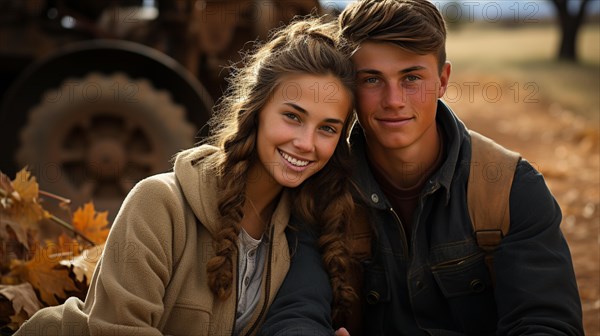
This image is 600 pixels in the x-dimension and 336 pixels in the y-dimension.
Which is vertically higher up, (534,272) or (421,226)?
(421,226)

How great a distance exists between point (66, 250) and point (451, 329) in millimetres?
1649

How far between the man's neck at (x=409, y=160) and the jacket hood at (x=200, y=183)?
67cm

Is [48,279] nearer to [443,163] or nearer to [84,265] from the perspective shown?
[84,265]

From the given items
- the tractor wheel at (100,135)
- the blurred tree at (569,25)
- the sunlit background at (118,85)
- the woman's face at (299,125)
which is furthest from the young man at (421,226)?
the blurred tree at (569,25)

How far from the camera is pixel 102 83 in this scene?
17.3 feet

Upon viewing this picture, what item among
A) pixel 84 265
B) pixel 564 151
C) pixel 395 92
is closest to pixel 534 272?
pixel 395 92

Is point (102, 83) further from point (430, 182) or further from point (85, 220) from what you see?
point (430, 182)

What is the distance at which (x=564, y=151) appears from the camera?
1014 centimetres

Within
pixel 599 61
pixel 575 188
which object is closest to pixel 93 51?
pixel 575 188

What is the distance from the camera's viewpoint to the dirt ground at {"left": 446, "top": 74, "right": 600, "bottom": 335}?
16.0 feet

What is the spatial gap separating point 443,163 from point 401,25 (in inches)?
21.0

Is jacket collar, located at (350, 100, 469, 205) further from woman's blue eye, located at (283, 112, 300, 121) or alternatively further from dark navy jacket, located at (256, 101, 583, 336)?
woman's blue eye, located at (283, 112, 300, 121)

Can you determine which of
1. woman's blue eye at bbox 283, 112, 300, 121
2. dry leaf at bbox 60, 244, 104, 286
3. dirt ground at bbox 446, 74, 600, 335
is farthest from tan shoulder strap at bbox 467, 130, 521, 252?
dry leaf at bbox 60, 244, 104, 286

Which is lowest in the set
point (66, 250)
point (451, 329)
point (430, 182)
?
point (451, 329)
